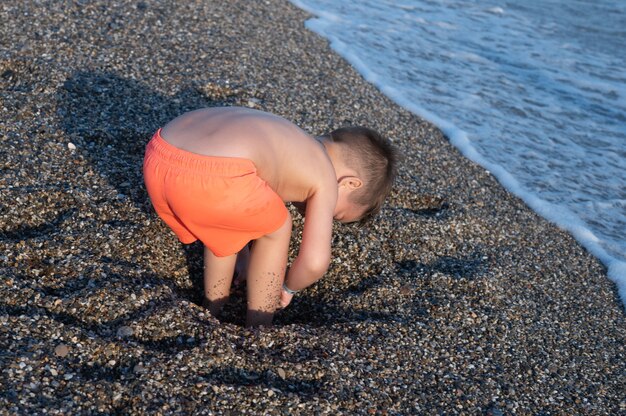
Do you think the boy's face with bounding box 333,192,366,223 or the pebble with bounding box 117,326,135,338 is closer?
the pebble with bounding box 117,326,135,338

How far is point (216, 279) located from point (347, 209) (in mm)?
785

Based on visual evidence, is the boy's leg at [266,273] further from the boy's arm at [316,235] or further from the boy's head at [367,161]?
the boy's head at [367,161]

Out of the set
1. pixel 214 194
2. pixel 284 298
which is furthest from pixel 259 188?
pixel 284 298

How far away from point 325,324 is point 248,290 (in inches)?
18.6

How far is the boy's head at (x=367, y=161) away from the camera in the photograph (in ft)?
11.6

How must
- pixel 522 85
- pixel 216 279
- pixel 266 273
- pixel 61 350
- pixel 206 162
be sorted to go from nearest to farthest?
pixel 61 350 → pixel 206 162 → pixel 266 273 → pixel 216 279 → pixel 522 85

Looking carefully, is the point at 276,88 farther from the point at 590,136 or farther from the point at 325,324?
the point at 590,136

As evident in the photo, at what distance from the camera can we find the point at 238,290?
3.99 metres

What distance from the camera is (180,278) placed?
3830mm

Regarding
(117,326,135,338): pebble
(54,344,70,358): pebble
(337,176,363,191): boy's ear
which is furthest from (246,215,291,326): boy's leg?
(54,344,70,358): pebble

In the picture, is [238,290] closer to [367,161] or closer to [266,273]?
[266,273]

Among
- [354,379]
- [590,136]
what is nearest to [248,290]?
[354,379]

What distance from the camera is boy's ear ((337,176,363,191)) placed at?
3543 millimetres

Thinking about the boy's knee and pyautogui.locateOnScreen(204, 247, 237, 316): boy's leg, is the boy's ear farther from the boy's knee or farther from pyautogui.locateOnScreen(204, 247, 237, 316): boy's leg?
pyautogui.locateOnScreen(204, 247, 237, 316): boy's leg
